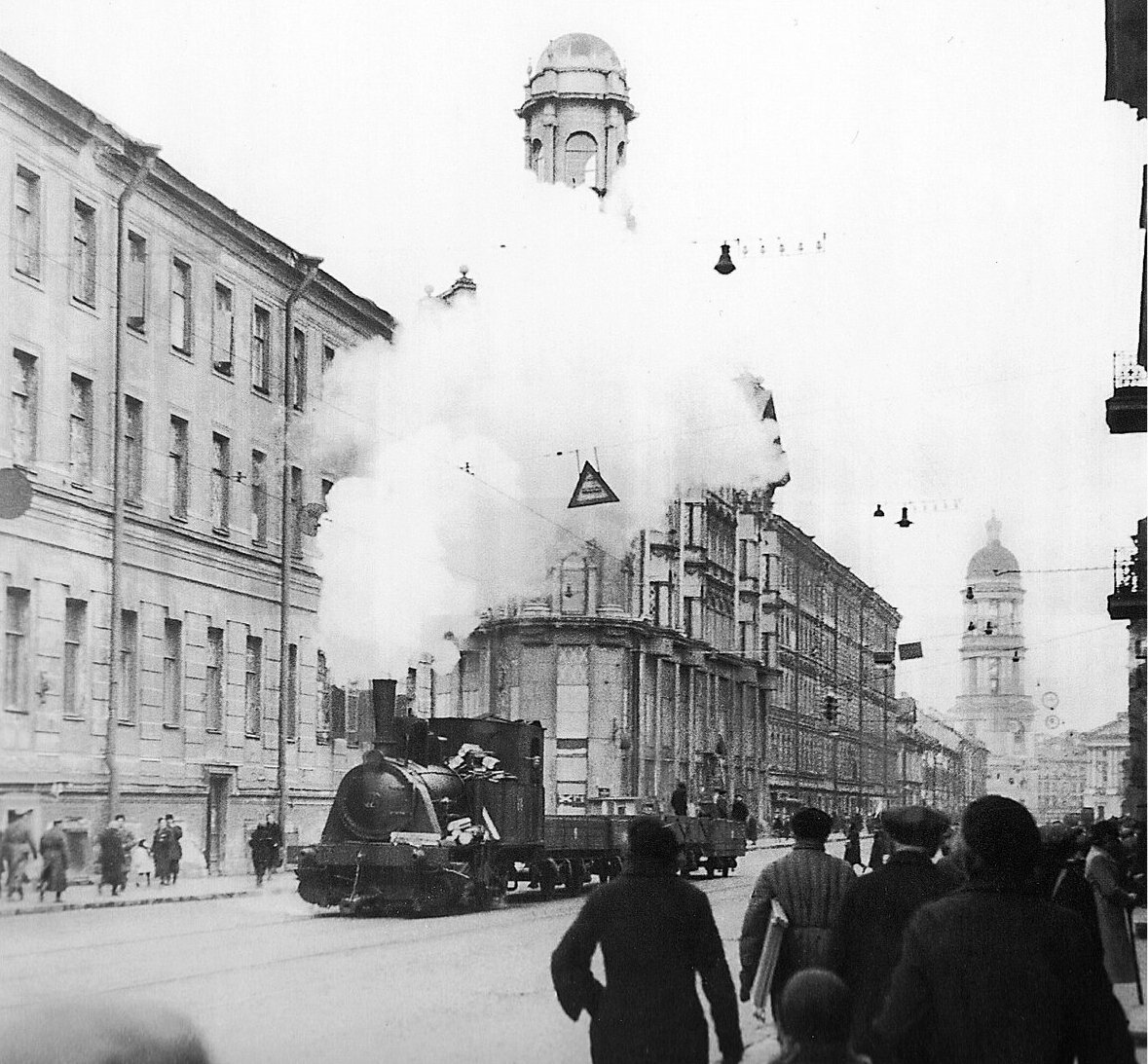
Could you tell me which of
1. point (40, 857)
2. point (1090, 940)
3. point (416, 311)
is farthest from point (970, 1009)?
point (416, 311)

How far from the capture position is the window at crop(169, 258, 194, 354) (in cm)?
1630

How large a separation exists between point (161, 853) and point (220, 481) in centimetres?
366

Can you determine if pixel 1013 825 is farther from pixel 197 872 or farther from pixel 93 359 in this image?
pixel 197 872

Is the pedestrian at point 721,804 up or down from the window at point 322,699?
down

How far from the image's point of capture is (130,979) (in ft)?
39.2

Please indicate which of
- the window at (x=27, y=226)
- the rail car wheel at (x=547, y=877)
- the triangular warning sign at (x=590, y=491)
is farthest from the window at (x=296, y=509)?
the rail car wheel at (x=547, y=877)

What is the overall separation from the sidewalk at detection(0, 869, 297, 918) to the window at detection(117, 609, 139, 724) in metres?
1.46

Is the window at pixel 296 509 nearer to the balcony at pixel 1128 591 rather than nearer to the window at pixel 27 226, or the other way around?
the window at pixel 27 226

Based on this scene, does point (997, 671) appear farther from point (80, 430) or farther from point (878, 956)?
point (878, 956)

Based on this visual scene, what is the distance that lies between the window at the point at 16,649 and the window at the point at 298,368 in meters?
4.56

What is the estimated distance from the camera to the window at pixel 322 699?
1870cm

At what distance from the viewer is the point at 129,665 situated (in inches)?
596

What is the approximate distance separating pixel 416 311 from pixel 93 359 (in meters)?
5.17

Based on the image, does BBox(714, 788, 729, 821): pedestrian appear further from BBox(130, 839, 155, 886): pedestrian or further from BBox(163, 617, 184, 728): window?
BBox(130, 839, 155, 886): pedestrian
